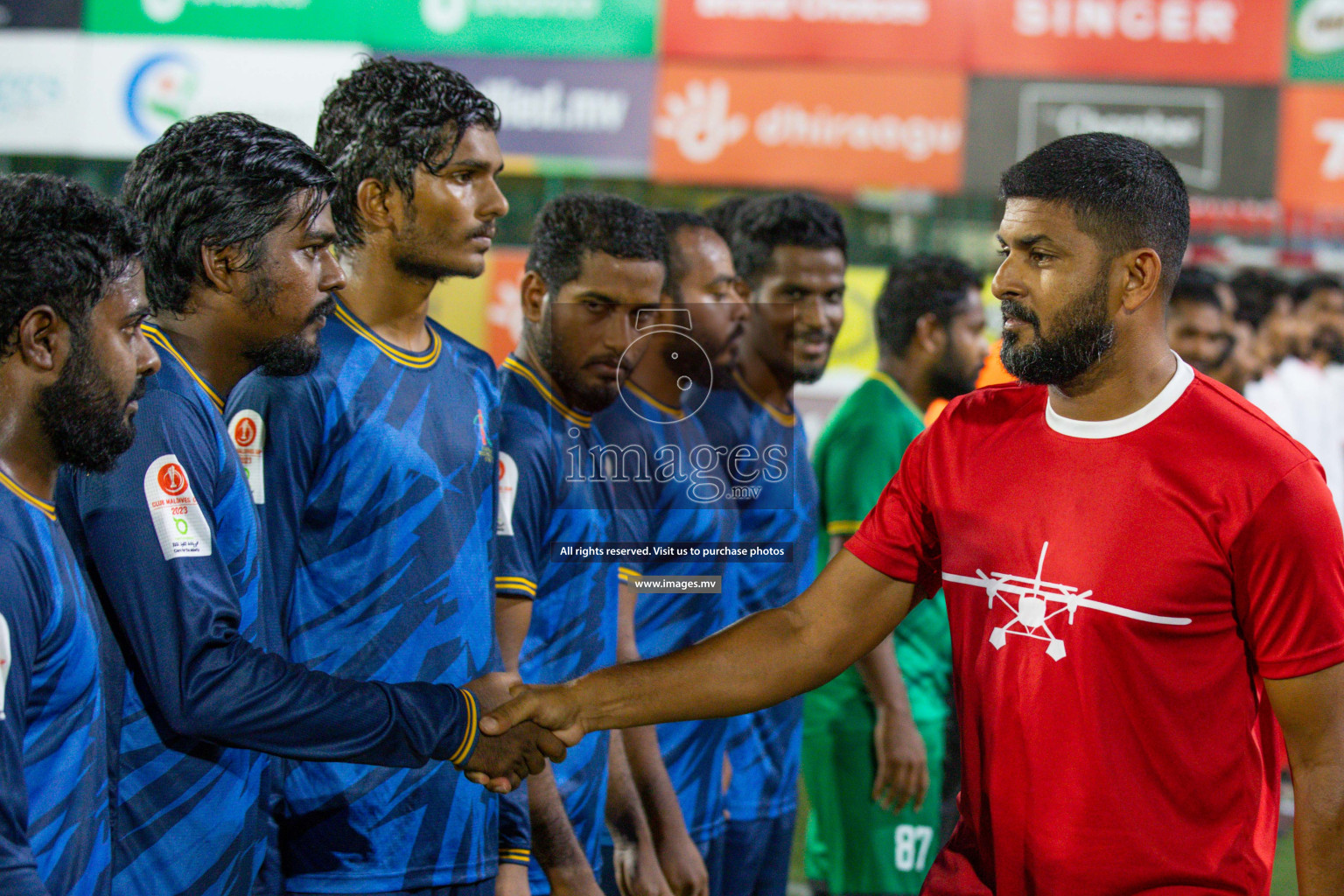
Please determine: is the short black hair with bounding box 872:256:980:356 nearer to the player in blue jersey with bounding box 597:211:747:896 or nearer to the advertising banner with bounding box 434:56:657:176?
the player in blue jersey with bounding box 597:211:747:896

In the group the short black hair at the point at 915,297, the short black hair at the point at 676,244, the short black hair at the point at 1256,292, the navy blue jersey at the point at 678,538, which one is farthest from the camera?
the short black hair at the point at 1256,292

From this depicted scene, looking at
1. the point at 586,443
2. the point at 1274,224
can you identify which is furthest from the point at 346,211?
the point at 1274,224

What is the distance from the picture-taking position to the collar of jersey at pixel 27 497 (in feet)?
5.45

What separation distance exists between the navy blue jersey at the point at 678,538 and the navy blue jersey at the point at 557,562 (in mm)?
211

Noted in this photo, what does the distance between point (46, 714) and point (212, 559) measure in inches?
14.6

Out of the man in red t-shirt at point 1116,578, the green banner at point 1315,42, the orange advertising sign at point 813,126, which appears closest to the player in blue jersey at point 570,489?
the man in red t-shirt at point 1116,578

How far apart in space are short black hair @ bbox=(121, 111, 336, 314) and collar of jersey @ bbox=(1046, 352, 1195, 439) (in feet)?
4.53

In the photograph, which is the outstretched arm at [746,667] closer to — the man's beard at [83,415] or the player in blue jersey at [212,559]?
the player in blue jersey at [212,559]

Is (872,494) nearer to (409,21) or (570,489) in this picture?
(570,489)

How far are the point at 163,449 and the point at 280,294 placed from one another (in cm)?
43

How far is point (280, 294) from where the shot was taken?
226cm

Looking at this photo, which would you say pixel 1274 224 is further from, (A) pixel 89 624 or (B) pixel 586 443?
(A) pixel 89 624

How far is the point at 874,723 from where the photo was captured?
13.1 feet

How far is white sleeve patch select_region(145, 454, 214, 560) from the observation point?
1.90m
